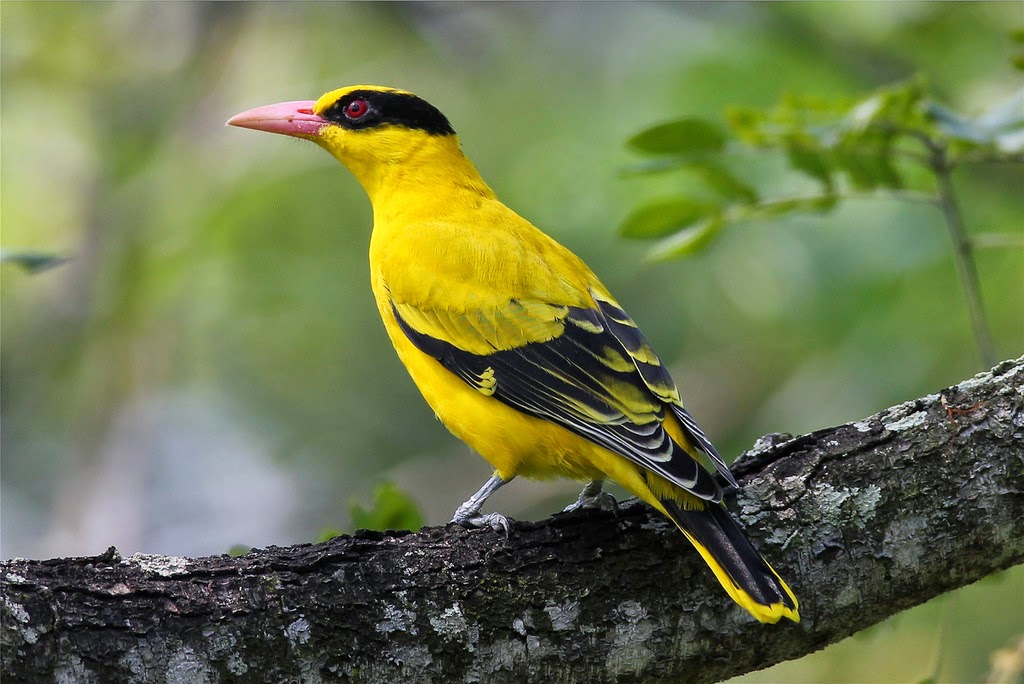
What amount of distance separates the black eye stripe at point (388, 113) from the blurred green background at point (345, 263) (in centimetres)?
125

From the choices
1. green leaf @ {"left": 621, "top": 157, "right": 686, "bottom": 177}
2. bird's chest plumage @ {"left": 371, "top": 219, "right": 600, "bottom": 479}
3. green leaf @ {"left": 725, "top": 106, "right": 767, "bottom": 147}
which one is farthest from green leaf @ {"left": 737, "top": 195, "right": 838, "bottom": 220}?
bird's chest plumage @ {"left": 371, "top": 219, "right": 600, "bottom": 479}

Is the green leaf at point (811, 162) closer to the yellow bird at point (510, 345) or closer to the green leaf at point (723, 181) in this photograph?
the green leaf at point (723, 181)

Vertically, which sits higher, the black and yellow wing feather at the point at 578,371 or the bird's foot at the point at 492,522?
the black and yellow wing feather at the point at 578,371

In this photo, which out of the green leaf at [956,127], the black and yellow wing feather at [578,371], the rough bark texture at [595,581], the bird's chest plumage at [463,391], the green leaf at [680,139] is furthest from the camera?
the green leaf at [680,139]

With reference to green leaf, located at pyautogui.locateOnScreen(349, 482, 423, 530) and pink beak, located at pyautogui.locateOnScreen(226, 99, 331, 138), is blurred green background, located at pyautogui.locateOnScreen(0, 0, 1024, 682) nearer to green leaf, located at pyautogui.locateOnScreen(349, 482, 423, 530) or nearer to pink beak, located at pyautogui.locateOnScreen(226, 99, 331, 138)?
pink beak, located at pyautogui.locateOnScreen(226, 99, 331, 138)

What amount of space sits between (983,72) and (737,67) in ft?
4.42

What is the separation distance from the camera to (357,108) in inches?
189

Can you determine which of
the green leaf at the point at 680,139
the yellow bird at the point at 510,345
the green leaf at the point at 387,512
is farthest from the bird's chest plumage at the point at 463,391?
the green leaf at the point at 680,139

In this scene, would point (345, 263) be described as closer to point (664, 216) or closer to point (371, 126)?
point (371, 126)

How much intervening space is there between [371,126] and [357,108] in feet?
0.35

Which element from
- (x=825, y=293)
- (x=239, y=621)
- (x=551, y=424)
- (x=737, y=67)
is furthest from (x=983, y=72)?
(x=239, y=621)

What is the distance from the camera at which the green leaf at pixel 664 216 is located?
3.80 m

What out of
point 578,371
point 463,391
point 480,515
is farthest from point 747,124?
point 480,515

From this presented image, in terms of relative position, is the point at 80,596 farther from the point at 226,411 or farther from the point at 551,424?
the point at 226,411
